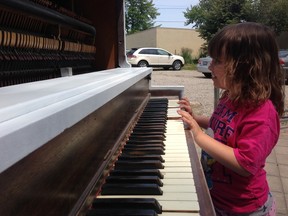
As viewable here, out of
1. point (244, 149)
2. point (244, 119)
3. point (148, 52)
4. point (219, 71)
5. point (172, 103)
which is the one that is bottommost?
point (148, 52)

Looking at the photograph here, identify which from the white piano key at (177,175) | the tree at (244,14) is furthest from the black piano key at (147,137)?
the tree at (244,14)

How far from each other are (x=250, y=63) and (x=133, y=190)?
87 cm

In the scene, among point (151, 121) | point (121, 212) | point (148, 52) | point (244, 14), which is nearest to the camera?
point (121, 212)

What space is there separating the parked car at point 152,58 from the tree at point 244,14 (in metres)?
5.38

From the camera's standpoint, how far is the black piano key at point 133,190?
5.04 feet

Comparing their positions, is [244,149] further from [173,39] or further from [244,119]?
[173,39]

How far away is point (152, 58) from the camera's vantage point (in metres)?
26.3

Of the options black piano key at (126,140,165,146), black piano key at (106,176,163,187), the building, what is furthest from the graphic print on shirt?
the building

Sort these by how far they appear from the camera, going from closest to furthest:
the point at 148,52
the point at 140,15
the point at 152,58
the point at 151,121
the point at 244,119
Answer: the point at 244,119, the point at 151,121, the point at 148,52, the point at 152,58, the point at 140,15

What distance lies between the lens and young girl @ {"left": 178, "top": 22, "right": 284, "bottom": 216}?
1.81 metres

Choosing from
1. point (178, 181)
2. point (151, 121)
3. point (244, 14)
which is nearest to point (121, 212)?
point (178, 181)

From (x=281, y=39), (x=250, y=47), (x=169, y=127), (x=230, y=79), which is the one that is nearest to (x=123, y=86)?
(x=230, y=79)

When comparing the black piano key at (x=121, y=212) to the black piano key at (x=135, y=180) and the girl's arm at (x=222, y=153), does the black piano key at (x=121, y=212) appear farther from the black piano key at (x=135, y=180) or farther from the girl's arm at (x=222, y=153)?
the girl's arm at (x=222, y=153)

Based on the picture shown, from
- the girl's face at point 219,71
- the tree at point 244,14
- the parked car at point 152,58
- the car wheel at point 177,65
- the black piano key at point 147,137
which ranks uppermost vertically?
the tree at point 244,14
